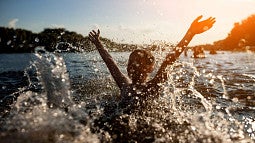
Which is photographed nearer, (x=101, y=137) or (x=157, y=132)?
(x=101, y=137)

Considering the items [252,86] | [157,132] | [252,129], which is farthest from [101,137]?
[252,86]

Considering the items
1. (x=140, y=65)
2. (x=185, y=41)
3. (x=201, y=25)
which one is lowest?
(x=140, y=65)

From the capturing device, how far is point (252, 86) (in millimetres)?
12414

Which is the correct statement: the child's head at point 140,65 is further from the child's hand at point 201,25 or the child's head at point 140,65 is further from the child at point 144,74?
the child's hand at point 201,25

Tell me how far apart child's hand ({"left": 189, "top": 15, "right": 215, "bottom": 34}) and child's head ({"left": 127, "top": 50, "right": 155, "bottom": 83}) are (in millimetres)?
1072

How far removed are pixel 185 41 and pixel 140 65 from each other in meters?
1.09

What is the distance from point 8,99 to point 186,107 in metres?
5.70

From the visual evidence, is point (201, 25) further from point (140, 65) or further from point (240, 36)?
point (240, 36)

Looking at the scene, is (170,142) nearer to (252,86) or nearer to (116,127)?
(116,127)

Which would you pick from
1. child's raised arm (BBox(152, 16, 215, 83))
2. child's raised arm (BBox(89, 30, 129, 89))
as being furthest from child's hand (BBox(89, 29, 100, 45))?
child's raised arm (BBox(152, 16, 215, 83))

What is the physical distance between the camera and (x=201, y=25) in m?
6.48

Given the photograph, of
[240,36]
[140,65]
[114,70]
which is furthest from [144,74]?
[240,36]

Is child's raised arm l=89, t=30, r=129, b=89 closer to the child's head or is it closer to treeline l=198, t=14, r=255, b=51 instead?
the child's head

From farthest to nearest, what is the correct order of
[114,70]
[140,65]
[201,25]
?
[114,70], [201,25], [140,65]
